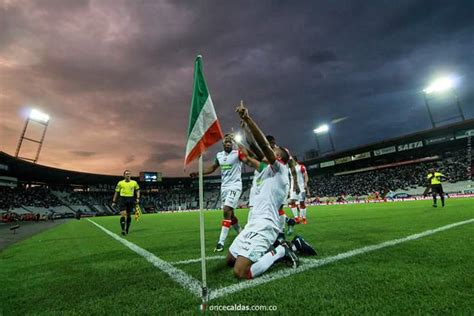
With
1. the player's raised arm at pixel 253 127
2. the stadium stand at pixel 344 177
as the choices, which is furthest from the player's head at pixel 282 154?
the stadium stand at pixel 344 177

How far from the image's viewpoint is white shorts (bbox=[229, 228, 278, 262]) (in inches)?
149

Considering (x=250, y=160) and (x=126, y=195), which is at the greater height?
(x=126, y=195)

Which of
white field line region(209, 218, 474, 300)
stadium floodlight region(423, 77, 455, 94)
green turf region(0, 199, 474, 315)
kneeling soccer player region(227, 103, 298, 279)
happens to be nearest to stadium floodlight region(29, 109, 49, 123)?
green turf region(0, 199, 474, 315)

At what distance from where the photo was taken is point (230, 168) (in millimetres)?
7223

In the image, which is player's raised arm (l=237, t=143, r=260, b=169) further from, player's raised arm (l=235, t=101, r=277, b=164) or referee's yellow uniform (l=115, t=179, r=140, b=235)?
referee's yellow uniform (l=115, t=179, r=140, b=235)

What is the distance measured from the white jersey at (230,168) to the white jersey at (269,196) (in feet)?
8.20

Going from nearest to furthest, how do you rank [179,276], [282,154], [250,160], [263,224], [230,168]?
1. [179,276]
2. [263,224]
3. [282,154]
4. [250,160]
5. [230,168]

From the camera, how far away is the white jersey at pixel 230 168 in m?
7.20

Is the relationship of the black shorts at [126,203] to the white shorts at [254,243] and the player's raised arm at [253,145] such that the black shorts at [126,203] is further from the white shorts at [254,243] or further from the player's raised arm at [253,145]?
the white shorts at [254,243]

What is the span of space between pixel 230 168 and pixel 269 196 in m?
2.87

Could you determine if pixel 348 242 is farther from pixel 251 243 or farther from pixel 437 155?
pixel 437 155

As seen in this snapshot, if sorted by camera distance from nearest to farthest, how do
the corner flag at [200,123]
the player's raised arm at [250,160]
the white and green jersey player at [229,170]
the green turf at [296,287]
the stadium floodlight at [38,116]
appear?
the green turf at [296,287], the corner flag at [200,123], the player's raised arm at [250,160], the white and green jersey player at [229,170], the stadium floodlight at [38,116]

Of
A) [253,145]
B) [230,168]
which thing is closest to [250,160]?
[253,145]

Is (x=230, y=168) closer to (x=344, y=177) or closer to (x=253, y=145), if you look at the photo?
(x=253, y=145)
